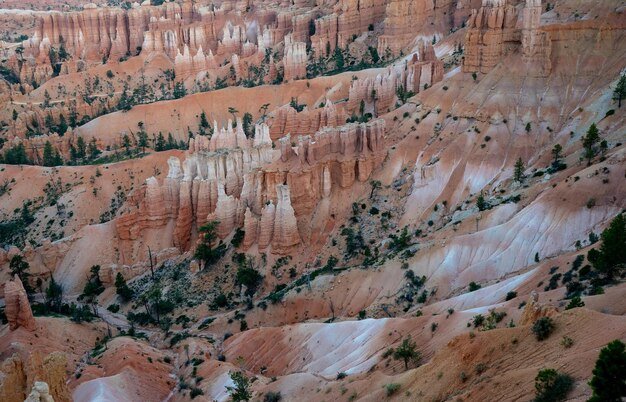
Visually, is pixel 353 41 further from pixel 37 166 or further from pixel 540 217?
pixel 540 217

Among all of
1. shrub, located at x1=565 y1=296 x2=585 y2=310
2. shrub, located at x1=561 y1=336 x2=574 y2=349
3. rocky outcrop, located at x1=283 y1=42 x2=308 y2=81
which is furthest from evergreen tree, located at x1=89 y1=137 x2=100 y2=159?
shrub, located at x1=561 y1=336 x2=574 y2=349

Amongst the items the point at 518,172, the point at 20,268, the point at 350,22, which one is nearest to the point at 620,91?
the point at 518,172

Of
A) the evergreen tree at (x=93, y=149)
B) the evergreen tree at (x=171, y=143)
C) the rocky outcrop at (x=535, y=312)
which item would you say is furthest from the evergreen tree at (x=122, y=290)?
the rocky outcrop at (x=535, y=312)

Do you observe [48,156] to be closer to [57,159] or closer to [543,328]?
[57,159]

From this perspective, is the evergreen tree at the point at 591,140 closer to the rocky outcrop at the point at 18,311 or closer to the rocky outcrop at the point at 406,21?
the rocky outcrop at the point at 18,311

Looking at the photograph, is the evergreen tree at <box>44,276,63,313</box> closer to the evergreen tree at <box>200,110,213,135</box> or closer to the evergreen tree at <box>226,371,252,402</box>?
the evergreen tree at <box>226,371,252,402</box>

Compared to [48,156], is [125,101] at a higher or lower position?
higher
